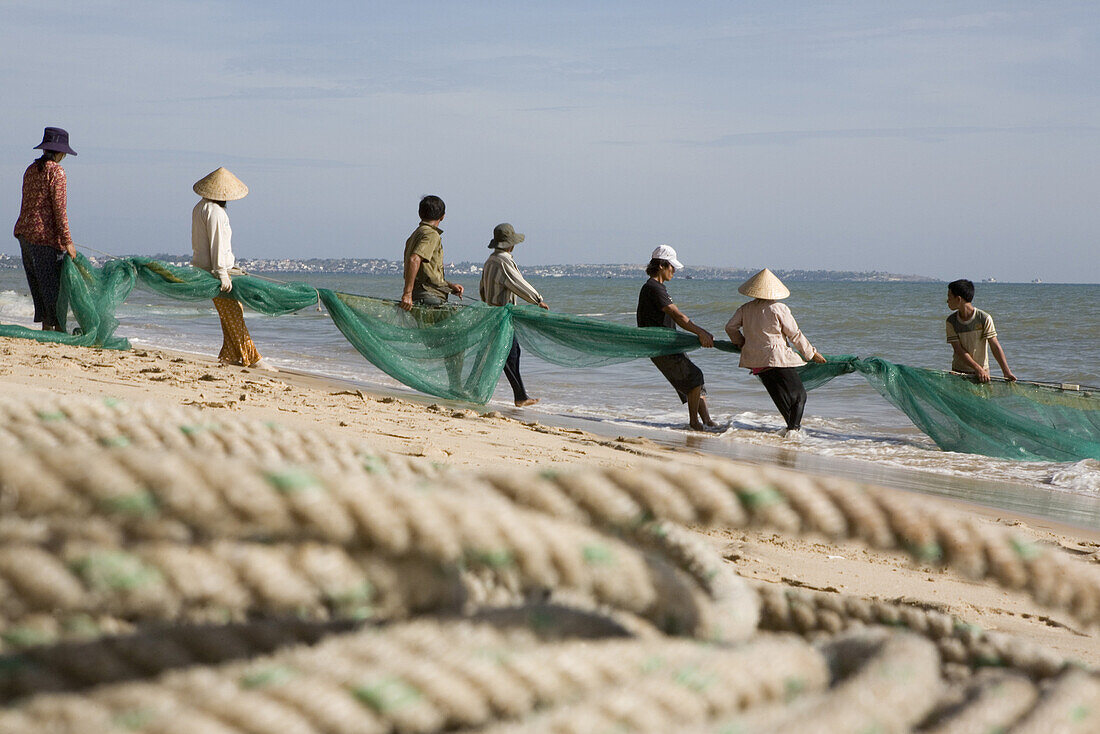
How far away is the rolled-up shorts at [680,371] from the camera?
896 centimetres

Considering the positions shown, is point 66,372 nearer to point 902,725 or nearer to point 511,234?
point 511,234

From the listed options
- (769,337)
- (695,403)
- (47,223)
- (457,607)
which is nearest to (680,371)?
(695,403)

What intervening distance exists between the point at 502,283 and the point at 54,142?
4.77 m

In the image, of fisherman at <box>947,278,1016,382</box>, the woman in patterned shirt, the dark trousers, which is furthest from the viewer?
the woman in patterned shirt

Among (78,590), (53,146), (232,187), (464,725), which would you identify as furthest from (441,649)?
(53,146)

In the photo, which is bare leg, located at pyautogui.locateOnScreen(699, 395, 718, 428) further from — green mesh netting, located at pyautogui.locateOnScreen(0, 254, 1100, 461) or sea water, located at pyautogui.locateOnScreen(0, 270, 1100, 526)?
green mesh netting, located at pyautogui.locateOnScreen(0, 254, 1100, 461)

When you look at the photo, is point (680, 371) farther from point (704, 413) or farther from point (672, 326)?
point (672, 326)

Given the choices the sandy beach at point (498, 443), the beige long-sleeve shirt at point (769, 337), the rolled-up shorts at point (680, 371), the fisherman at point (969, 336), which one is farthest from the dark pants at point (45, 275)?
the fisherman at point (969, 336)

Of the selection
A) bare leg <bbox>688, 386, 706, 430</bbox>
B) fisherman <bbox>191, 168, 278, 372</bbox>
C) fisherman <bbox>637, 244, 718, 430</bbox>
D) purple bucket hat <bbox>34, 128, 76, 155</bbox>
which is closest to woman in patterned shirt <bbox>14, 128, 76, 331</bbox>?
purple bucket hat <bbox>34, 128, 76, 155</bbox>

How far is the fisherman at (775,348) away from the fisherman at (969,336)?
134 centimetres

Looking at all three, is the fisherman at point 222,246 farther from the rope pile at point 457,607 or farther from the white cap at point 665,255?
the rope pile at point 457,607

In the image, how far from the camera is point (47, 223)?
391 inches

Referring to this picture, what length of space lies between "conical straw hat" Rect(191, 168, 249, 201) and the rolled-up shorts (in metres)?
4.48

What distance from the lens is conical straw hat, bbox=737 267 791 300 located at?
8.63m
